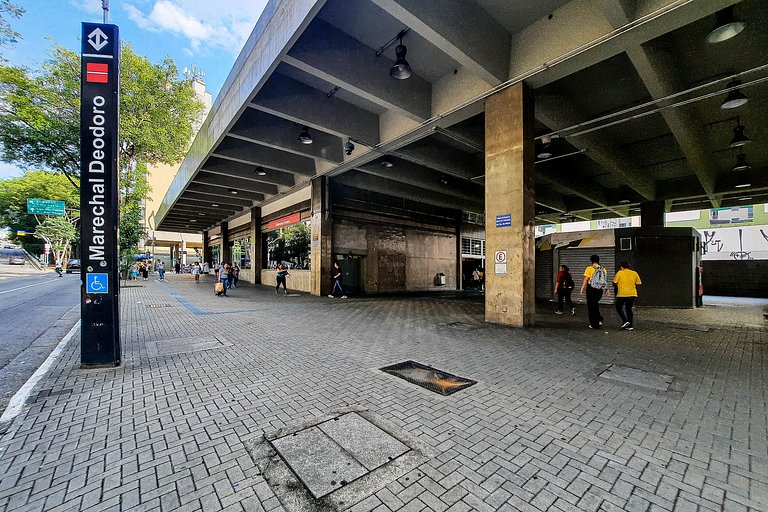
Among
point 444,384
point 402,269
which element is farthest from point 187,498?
point 402,269

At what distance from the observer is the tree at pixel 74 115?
55.8 ft

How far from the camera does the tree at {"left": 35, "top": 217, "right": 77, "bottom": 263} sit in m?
42.0

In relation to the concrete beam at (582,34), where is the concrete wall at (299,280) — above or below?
below

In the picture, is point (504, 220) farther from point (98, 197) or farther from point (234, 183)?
point (234, 183)

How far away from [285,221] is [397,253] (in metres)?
7.44

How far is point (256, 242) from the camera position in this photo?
24.0m

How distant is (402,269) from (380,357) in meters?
15.7

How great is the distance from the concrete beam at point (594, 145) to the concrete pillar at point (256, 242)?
20.3m

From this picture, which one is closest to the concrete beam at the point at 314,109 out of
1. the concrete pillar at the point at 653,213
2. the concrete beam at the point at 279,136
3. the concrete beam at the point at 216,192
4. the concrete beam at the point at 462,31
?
the concrete beam at the point at 279,136

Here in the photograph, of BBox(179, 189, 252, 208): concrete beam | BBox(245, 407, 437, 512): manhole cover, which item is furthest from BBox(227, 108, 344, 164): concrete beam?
BBox(245, 407, 437, 512): manhole cover

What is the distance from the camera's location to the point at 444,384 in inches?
166

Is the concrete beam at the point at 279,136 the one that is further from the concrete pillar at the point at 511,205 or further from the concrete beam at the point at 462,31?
the concrete pillar at the point at 511,205

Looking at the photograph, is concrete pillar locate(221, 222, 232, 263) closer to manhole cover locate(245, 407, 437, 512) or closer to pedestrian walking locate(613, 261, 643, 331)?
pedestrian walking locate(613, 261, 643, 331)

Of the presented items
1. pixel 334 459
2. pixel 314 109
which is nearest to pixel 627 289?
pixel 334 459
